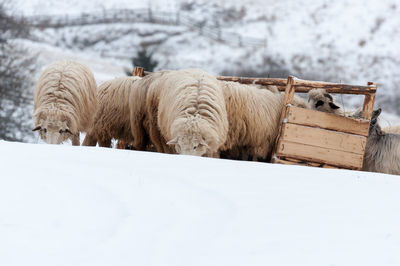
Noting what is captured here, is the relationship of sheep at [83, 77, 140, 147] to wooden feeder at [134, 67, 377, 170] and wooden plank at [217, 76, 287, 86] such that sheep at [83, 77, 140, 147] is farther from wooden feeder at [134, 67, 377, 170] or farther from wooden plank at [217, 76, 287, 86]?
wooden feeder at [134, 67, 377, 170]

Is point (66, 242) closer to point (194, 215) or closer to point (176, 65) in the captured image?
point (194, 215)

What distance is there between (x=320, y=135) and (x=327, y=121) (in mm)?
244

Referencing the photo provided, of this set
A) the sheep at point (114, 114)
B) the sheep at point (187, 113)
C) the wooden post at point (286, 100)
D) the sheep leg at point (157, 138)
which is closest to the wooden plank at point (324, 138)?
the wooden post at point (286, 100)

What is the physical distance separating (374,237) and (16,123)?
16513mm

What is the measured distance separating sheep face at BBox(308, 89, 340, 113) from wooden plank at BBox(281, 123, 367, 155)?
592 mm

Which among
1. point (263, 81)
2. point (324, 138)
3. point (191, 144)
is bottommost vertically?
point (191, 144)

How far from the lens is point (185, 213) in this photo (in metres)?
3.81

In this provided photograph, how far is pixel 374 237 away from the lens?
11.9 feet

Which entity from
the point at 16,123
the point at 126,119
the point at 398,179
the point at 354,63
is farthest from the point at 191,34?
the point at 398,179

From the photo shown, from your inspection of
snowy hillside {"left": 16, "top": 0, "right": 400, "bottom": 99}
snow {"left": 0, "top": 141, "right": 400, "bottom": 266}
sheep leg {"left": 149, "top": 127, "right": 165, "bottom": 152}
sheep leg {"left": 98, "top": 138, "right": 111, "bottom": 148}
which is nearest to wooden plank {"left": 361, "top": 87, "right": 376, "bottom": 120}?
sheep leg {"left": 149, "top": 127, "right": 165, "bottom": 152}

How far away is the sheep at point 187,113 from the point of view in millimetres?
7008

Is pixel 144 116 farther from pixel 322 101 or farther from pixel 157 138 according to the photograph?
pixel 322 101

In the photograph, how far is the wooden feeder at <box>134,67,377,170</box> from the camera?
843 centimetres

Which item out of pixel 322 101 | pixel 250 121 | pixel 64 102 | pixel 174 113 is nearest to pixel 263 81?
pixel 322 101
